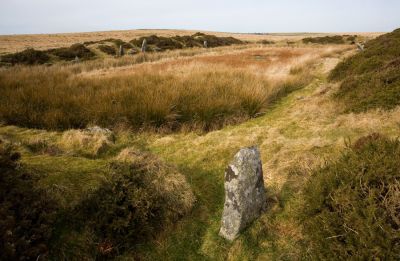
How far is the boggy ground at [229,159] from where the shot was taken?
11.8ft

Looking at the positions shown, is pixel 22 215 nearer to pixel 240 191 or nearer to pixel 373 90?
pixel 240 191

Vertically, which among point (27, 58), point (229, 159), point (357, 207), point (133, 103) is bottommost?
point (229, 159)

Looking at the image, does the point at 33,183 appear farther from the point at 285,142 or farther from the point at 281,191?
the point at 285,142

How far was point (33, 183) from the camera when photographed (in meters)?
3.54

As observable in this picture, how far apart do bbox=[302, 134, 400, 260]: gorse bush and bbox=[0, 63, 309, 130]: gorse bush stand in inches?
175

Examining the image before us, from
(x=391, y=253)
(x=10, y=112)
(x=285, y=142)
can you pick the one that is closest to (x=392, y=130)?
(x=285, y=142)

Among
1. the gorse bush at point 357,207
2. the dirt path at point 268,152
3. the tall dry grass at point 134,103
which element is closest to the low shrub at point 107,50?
the tall dry grass at point 134,103

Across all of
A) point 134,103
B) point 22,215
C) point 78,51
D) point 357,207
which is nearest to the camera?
point 357,207

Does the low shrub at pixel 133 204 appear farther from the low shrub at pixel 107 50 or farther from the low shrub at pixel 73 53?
the low shrub at pixel 107 50

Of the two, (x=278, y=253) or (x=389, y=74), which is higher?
(x=389, y=74)

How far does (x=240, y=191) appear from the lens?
11.8ft

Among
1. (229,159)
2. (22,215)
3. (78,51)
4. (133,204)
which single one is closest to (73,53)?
(78,51)

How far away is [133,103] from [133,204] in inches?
177

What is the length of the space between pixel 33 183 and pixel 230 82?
23.9 ft
